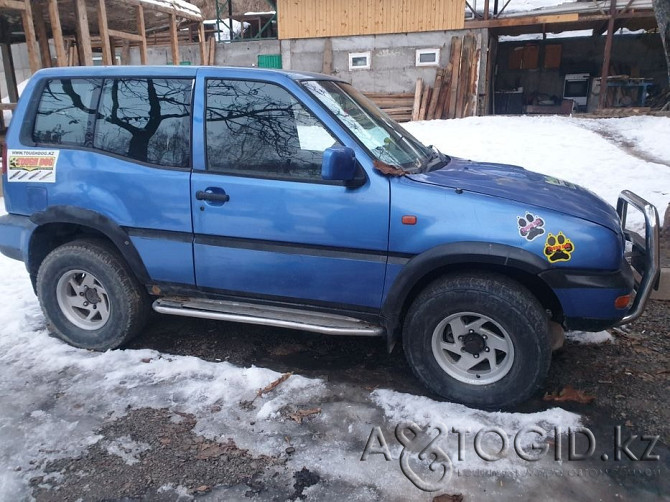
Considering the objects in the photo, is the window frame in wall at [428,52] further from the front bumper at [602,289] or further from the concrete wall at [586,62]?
the front bumper at [602,289]

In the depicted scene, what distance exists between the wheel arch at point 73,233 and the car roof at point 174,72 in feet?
3.27

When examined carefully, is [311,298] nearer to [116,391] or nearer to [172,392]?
[172,392]

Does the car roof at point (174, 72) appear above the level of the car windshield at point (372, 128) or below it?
above

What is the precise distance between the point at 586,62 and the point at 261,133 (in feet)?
65.8

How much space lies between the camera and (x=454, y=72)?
51.9ft

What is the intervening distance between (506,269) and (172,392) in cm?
226

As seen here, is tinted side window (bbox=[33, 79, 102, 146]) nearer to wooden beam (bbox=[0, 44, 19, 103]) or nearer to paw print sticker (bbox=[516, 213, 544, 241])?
paw print sticker (bbox=[516, 213, 544, 241])

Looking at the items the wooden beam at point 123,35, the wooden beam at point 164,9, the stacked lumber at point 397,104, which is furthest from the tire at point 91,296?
the stacked lumber at point 397,104

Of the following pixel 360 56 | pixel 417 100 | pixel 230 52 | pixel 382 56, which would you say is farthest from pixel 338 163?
pixel 230 52

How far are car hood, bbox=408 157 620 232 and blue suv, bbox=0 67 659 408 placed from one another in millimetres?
21

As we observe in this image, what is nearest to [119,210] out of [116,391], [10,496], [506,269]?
[116,391]

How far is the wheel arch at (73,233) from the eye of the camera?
3.63 meters

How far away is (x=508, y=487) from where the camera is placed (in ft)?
8.32

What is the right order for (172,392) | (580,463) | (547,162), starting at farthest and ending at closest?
1. (547,162)
2. (172,392)
3. (580,463)
